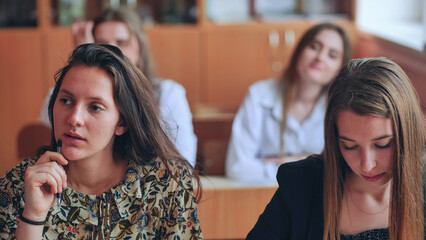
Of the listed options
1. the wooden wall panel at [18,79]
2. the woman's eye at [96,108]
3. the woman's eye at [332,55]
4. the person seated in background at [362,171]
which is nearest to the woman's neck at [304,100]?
the woman's eye at [332,55]

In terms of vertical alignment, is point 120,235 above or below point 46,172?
below

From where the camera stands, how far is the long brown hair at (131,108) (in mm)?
1575

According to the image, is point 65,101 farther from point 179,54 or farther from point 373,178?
point 179,54

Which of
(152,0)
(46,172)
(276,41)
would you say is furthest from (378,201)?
(152,0)

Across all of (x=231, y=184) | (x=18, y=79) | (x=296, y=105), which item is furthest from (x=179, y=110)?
(x=18, y=79)

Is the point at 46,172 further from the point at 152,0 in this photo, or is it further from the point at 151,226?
the point at 152,0

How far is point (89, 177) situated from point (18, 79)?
309 centimetres

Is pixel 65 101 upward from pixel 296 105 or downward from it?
upward

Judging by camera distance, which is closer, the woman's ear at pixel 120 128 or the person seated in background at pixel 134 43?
the woman's ear at pixel 120 128

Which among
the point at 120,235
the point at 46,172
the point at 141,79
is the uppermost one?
the point at 141,79

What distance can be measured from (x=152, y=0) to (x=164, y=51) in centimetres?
47

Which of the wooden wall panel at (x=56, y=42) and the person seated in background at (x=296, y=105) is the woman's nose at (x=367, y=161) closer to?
the person seated in background at (x=296, y=105)

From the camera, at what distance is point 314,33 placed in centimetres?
306

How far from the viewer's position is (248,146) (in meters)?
3.01
